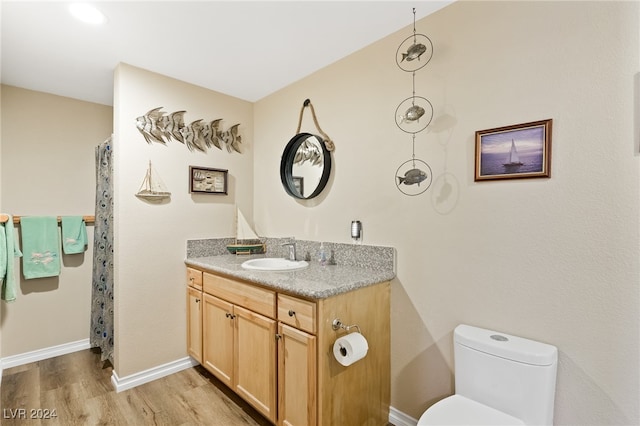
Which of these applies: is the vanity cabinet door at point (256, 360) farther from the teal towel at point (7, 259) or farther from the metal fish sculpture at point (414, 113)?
the teal towel at point (7, 259)

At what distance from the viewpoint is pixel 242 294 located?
1.91 meters

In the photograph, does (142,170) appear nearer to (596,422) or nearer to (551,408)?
(551,408)

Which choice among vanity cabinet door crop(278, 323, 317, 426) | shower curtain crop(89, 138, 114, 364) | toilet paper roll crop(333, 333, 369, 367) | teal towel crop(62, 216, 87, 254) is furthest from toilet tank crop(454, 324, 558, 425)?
teal towel crop(62, 216, 87, 254)

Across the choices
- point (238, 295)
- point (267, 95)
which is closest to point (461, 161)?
point (238, 295)

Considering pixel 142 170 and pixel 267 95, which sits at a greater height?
pixel 267 95

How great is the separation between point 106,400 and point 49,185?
1896 millimetres

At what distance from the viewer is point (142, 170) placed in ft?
7.59

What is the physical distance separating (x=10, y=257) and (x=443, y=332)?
278cm

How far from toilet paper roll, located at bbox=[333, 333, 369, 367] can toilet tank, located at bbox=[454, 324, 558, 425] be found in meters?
0.46

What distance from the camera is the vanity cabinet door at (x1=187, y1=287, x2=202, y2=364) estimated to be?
2363mm

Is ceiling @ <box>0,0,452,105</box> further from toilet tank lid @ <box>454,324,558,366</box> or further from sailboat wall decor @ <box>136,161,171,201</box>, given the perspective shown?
toilet tank lid @ <box>454,324,558,366</box>

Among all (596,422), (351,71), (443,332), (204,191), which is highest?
(351,71)

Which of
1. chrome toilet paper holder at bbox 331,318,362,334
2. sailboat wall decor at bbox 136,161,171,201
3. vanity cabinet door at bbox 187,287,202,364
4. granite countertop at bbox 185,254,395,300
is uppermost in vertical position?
sailboat wall decor at bbox 136,161,171,201

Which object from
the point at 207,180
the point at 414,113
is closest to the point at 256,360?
the point at 207,180
